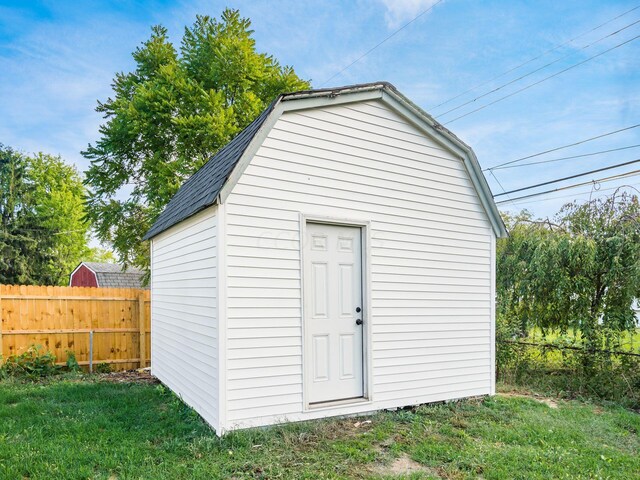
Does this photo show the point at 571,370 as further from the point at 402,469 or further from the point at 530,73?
the point at 530,73

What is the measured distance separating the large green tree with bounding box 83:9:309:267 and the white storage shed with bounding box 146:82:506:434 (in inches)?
276

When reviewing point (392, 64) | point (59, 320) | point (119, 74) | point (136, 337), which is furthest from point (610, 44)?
point (119, 74)

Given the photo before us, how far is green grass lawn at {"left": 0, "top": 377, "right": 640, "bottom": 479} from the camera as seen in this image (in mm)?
3408

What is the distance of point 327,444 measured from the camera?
155 inches

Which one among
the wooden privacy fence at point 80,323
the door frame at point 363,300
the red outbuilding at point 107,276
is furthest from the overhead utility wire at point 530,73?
the red outbuilding at point 107,276

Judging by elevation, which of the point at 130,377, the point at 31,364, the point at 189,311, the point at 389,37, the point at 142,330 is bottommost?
the point at 130,377

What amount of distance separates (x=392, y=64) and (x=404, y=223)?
24.4 ft

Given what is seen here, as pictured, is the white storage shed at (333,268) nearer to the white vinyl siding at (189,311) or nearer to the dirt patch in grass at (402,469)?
the white vinyl siding at (189,311)

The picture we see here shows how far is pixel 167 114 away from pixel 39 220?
14.8 metres

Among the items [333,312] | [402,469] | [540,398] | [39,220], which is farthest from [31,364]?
[39,220]

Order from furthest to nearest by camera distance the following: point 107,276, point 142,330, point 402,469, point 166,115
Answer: point 107,276, point 166,115, point 142,330, point 402,469

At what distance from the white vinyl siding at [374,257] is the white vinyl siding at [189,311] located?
0.97ft

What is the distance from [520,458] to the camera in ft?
12.2

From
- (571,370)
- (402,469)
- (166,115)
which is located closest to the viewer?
(402,469)
